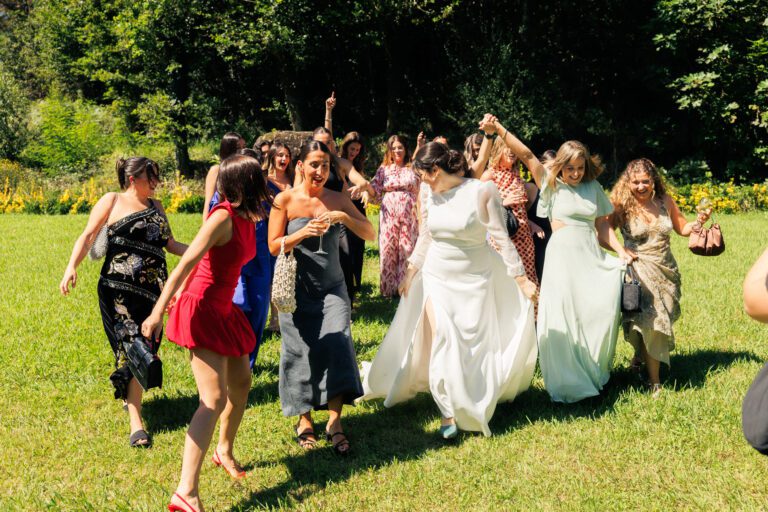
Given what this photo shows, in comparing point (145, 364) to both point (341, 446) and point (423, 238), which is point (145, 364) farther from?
point (423, 238)

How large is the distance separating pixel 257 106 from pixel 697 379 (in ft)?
91.4

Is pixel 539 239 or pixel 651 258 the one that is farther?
pixel 539 239

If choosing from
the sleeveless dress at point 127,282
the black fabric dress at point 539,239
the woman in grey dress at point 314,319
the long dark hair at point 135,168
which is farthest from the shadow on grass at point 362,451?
the black fabric dress at point 539,239

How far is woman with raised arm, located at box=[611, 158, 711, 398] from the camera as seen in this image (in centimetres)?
568

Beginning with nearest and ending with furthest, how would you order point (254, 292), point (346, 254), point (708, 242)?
point (708, 242)
point (254, 292)
point (346, 254)

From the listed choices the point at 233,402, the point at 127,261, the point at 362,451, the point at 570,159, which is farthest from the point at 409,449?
the point at 570,159

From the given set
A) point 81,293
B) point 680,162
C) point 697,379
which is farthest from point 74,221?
point 680,162

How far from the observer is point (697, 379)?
594 cm

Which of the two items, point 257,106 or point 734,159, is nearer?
point 734,159

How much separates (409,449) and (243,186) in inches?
89.2

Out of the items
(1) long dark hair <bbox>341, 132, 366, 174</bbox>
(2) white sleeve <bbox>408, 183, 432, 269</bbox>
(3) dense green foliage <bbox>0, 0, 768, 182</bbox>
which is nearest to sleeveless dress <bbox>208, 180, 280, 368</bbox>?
(2) white sleeve <bbox>408, 183, 432, 269</bbox>

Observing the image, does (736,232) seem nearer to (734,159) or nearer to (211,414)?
(734,159)

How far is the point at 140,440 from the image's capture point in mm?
5059

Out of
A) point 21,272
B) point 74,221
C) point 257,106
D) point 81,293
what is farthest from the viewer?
point 257,106
